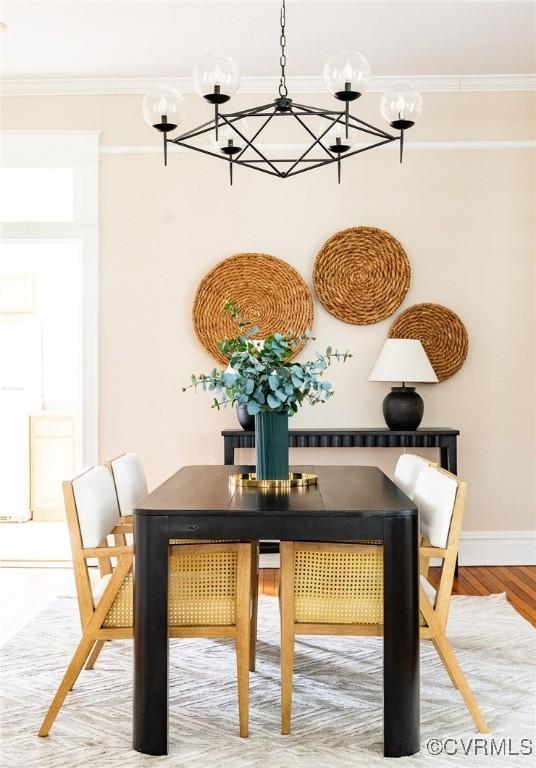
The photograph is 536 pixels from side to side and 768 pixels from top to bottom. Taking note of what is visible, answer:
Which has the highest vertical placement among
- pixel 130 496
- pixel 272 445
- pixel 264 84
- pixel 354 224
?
pixel 264 84

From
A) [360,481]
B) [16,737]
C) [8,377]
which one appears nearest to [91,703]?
[16,737]

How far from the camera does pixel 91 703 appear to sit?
266cm

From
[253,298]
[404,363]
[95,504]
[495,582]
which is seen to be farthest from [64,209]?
[495,582]

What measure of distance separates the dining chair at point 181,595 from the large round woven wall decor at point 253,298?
7.33 ft

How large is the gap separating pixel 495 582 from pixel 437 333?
146 centimetres

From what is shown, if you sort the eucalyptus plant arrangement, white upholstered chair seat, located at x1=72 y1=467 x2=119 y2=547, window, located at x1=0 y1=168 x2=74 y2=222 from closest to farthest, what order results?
white upholstered chair seat, located at x1=72 y1=467 x2=119 y2=547
the eucalyptus plant arrangement
window, located at x1=0 y1=168 x2=74 y2=222

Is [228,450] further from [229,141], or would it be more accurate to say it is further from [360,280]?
[229,141]

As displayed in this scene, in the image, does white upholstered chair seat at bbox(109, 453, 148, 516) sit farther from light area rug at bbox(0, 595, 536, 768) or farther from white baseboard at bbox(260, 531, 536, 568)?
white baseboard at bbox(260, 531, 536, 568)

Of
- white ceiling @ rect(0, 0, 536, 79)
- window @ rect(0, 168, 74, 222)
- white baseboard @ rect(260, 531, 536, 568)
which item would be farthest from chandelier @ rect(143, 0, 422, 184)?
white baseboard @ rect(260, 531, 536, 568)

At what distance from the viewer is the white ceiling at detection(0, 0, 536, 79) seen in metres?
3.81

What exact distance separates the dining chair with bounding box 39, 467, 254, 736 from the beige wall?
2.19 m

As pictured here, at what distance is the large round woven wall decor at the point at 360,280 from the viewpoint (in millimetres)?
4672

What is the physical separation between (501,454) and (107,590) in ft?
9.65

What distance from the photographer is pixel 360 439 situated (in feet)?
14.5
